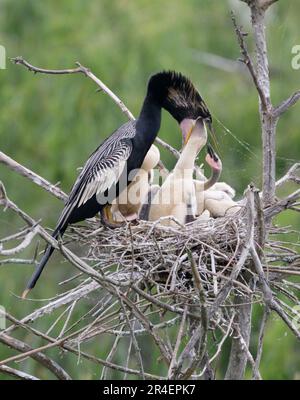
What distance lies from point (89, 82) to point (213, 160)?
6.55 meters

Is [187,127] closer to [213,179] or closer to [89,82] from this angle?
[213,179]

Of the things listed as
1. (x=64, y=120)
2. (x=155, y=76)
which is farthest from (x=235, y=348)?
(x=64, y=120)

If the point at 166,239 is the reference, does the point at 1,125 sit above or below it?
above

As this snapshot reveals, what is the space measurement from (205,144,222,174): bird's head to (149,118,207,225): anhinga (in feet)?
0.25

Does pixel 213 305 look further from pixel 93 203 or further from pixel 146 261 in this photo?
pixel 93 203

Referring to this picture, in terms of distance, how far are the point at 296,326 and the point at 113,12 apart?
9846 mm

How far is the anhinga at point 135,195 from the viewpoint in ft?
17.5

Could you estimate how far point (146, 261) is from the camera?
4.61m

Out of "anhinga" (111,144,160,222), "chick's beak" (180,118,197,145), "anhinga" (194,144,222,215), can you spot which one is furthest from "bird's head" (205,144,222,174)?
"anhinga" (111,144,160,222)

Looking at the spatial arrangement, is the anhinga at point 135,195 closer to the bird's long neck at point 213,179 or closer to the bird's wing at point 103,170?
the bird's wing at point 103,170

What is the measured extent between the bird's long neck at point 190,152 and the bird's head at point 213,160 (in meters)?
0.09

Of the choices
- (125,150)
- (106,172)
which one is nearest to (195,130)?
(125,150)

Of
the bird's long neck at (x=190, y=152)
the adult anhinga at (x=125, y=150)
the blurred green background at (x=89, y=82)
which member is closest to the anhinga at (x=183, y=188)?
the bird's long neck at (x=190, y=152)
